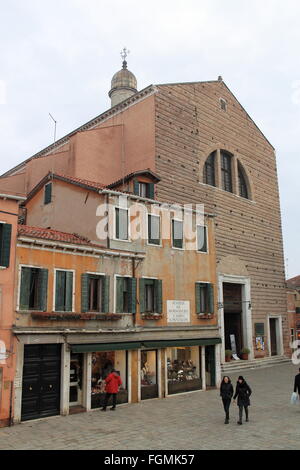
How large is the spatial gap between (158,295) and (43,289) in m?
5.67

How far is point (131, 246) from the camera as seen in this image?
1848 cm

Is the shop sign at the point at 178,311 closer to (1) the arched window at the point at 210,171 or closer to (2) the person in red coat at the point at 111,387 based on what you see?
(2) the person in red coat at the point at 111,387

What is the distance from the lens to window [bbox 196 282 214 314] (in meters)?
20.8

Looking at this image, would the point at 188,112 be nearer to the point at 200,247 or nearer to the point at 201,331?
the point at 200,247

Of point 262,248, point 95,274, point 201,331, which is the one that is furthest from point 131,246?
point 262,248

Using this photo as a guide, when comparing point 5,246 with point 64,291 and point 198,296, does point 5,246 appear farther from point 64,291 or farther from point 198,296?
point 198,296

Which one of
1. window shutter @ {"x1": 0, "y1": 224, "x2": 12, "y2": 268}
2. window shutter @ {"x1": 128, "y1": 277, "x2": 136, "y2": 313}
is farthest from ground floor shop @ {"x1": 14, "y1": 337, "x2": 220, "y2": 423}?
window shutter @ {"x1": 0, "y1": 224, "x2": 12, "y2": 268}

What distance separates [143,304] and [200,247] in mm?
4760

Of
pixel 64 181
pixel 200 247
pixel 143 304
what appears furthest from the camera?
pixel 200 247

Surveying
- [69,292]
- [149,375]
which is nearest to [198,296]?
[149,375]

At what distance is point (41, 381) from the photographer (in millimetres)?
14578

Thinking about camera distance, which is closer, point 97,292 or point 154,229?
point 97,292

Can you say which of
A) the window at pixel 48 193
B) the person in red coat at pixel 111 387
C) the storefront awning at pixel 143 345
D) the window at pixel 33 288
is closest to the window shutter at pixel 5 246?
the window at pixel 33 288

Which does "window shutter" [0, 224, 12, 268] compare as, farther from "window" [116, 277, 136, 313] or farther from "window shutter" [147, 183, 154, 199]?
"window shutter" [147, 183, 154, 199]
